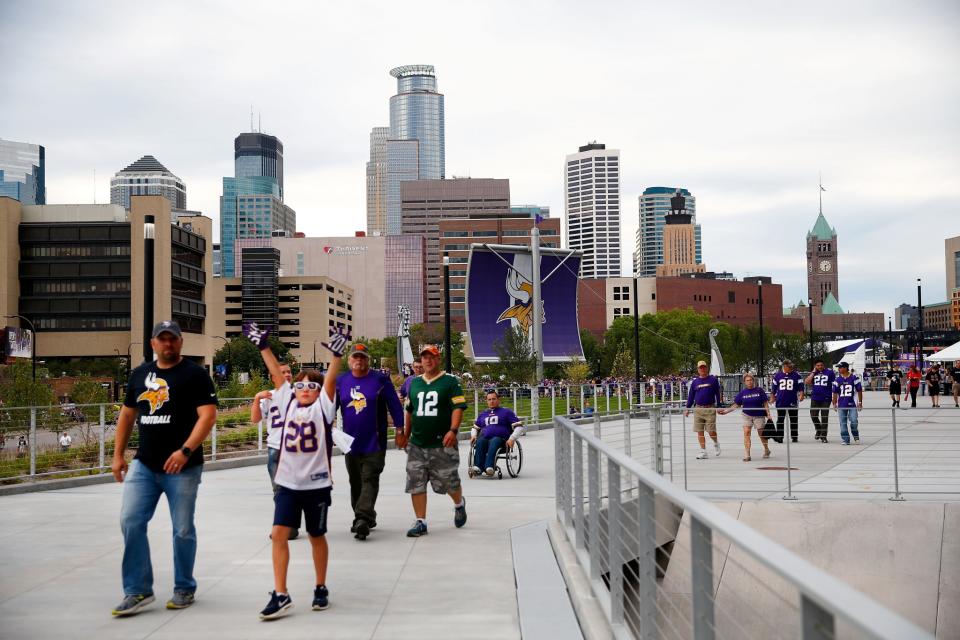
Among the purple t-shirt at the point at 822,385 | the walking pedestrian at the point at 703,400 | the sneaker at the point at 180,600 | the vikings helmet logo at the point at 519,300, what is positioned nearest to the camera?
the sneaker at the point at 180,600

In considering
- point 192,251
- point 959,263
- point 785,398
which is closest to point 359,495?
point 785,398

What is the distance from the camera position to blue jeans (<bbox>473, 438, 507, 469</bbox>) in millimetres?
15578

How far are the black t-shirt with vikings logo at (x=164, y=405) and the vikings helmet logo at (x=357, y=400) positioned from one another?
9.08 feet

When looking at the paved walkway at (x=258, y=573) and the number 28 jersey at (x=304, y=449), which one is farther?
the number 28 jersey at (x=304, y=449)

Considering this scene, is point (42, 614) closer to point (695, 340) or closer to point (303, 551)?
point (303, 551)

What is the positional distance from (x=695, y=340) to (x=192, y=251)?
67.8 meters

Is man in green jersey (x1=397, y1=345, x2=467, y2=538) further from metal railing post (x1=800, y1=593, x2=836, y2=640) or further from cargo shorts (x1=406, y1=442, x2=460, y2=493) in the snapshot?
metal railing post (x1=800, y1=593, x2=836, y2=640)

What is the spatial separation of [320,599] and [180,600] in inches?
37.9

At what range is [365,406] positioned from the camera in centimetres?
934

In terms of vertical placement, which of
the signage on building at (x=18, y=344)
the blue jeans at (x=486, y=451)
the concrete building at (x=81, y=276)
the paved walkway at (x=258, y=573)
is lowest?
the paved walkway at (x=258, y=573)

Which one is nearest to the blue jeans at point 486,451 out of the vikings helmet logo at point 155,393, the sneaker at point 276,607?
the sneaker at point 276,607

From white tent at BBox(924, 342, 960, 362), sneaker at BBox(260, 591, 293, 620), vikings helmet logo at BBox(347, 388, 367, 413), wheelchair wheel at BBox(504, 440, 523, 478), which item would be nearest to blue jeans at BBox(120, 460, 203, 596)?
sneaker at BBox(260, 591, 293, 620)

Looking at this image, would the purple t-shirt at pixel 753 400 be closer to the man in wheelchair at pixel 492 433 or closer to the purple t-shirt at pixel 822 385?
the purple t-shirt at pixel 822 385

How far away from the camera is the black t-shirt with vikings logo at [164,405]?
650cm
